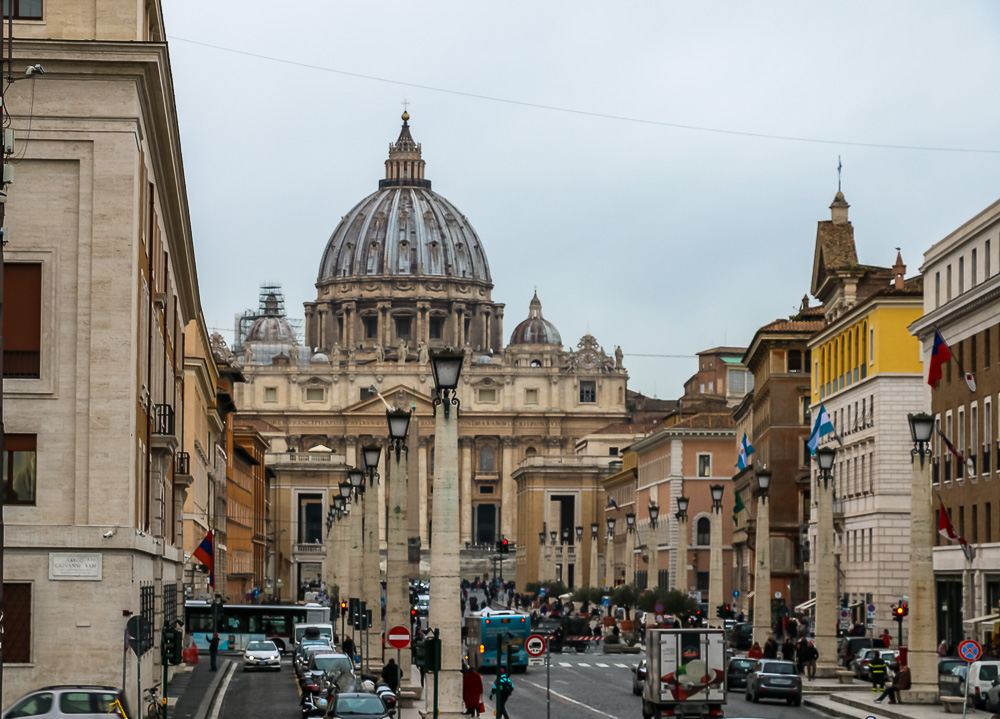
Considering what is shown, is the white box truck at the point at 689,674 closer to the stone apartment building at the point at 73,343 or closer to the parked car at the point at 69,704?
the stone apartment building at the point at 73,343

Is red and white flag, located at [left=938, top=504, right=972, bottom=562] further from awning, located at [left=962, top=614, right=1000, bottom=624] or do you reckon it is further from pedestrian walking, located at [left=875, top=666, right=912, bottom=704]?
pedestrian walking, located at [left=875, top=666, right=912, bottom=704]

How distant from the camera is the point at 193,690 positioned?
47.5 metres

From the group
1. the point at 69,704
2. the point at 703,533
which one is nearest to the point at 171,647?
the point at 69,704

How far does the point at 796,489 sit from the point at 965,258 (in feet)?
98.7

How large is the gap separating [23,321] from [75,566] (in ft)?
12.5

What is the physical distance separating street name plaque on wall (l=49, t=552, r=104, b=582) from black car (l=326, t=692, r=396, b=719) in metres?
4.51

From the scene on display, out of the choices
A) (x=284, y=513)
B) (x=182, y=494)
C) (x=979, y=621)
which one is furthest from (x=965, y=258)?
(x=284, y=513)

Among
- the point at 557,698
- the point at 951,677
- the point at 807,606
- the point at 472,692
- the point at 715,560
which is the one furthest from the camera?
the point at 807,606

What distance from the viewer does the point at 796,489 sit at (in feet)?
277

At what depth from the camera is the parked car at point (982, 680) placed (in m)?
37.6

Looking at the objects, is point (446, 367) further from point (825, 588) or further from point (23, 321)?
point (825, 588)

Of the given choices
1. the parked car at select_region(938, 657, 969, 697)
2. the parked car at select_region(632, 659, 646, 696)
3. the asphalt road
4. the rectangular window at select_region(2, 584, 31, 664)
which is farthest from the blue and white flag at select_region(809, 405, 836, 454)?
the rectangular window at select_region(2, 584, 31, 664)

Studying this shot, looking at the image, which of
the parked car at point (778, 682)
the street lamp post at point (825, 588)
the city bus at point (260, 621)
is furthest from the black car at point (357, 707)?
the city bus at point (260, 621)

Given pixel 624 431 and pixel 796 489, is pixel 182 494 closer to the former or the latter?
pixel 796 489
